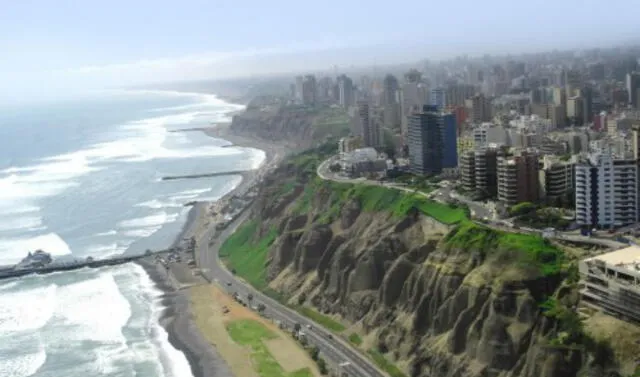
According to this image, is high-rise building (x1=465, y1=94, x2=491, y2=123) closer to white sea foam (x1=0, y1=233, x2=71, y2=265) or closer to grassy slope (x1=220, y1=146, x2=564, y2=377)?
grassy slope (x1=220, y1=146, x2=564, y2=377)

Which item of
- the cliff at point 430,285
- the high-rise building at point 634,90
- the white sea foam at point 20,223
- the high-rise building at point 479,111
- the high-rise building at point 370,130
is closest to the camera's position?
the cliff at point 430,285

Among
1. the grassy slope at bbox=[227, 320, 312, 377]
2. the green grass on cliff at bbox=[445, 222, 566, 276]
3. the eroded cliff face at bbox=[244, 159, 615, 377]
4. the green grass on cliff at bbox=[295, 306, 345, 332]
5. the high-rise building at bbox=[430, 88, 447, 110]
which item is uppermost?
the high-rise building at bbox=[430, 88, 447, 110]

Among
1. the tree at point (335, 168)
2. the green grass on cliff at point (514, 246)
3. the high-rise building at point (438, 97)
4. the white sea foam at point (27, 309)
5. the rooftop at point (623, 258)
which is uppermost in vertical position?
the high-rise building at point (438, 97)

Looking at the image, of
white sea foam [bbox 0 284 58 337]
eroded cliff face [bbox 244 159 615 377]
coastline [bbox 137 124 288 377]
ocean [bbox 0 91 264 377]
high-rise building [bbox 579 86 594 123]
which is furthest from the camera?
high-rise building [bbox 579 86 594 123]

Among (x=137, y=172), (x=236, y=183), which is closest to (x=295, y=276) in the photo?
(x=236, y=183)

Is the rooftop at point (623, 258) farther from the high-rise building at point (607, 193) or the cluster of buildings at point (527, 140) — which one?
the cluster of buildings at point (527, 140)

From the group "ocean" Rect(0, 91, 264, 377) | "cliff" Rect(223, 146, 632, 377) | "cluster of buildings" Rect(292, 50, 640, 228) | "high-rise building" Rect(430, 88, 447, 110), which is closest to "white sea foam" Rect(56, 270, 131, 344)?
"ocean" Rect(0, 91, 264, 377)

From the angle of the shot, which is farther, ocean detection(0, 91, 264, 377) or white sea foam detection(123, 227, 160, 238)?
white sea foam detection(123, 227, 160, 238)

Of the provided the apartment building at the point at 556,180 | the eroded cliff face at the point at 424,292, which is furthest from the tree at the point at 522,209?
the eroded cliff face at the point at 424,292
